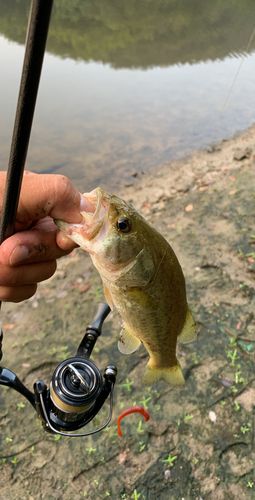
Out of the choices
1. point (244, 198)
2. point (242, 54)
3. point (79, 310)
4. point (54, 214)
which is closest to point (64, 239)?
point (54, 214)

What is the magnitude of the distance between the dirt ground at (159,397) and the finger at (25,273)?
6.65 feet

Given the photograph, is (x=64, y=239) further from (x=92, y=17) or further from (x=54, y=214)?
(x=92, y=17)

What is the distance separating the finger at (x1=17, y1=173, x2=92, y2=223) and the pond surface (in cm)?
646

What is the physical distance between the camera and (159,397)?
3.14 m

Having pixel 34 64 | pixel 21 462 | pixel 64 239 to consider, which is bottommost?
pixel 21 462

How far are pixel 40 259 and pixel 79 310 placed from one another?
8.92ft

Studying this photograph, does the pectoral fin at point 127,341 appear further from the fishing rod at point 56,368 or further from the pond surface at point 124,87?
the pond surface at point 124,87

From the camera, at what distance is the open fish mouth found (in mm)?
1472

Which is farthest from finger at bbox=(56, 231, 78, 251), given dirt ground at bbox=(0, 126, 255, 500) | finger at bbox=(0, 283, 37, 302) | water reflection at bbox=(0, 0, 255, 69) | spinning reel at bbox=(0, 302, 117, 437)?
water reflection at bbox=(0, 0, 255, 69)

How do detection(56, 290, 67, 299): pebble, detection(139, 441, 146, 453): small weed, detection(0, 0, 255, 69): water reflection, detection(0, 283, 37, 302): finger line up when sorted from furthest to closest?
detection(0, 0, 255, 69): water reflection, detection(56, 290, 67, 299): pebble, detection(139, 441, 146, 453): small weed, detection(0, 283, 37, 302): finger

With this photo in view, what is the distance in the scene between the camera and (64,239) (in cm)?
155

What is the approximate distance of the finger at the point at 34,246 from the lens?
136 centimetres

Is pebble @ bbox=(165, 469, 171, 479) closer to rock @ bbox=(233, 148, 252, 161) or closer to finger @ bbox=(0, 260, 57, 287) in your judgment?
finger @ bbox=(0, 260, 57, 287)

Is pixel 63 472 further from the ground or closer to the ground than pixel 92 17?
closer to the ground
